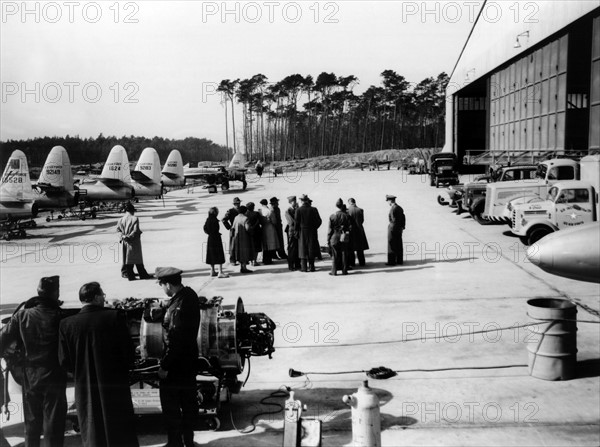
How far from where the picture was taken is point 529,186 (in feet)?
65.1

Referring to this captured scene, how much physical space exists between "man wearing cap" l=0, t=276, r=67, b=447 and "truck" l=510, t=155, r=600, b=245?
13.8 metres

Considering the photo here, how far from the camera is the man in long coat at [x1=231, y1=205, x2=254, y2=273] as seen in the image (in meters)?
14.5

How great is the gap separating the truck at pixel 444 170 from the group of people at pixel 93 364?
1376 inches

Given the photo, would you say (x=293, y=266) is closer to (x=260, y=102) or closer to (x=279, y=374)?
(x=279, y=374)

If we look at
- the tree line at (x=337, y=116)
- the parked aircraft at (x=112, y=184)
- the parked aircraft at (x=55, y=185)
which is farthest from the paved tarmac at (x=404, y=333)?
the tree line at (x=337, y=116)

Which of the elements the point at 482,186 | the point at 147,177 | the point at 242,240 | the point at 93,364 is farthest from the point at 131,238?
the point at 147,177

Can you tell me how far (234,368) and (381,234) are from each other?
14.7 metres

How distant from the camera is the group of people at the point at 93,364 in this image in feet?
16.9

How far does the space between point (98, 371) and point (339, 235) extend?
9028mm

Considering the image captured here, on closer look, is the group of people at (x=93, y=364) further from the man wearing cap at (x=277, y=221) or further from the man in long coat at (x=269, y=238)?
the man wearing cap at (x=277, y=221)

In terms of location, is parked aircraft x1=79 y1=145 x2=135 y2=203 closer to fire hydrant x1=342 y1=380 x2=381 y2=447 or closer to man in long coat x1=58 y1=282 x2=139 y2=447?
man in long coat x1=58 y1=282 x2=139 y2=447

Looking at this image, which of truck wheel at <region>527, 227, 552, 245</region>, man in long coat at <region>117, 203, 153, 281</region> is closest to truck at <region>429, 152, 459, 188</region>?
truck wheel at <region>527, 227, 552, 245</region>

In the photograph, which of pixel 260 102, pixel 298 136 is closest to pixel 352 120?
pixel 298 136

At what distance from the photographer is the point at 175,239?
21.1m
